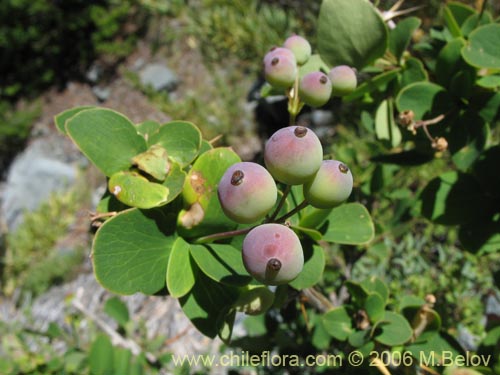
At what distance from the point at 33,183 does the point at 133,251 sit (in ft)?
12.1

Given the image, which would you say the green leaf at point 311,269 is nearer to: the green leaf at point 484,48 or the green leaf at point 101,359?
the green leaf at point 484,48

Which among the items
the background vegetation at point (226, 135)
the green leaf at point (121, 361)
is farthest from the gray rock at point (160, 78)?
the green leaf at point (121, 361)

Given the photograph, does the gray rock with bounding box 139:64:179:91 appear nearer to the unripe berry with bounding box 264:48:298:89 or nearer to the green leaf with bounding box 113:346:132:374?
the green leaf with bounding box 113:346:132:374

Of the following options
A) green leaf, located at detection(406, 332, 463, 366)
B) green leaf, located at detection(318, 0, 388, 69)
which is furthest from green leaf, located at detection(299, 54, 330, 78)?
green leaf, located at detection(406, 332, 463, 366)

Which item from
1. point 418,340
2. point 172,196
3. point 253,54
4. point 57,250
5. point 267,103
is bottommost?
point 57,250

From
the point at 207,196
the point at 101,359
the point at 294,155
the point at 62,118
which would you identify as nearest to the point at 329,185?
the point at 294,155

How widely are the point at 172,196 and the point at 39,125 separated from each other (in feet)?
13.2

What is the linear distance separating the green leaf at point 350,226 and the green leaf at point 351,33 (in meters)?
0.21

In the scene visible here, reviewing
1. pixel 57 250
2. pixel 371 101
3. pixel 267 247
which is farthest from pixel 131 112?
pixel 267 247

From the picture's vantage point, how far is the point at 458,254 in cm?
139

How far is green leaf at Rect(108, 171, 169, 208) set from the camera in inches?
19.5

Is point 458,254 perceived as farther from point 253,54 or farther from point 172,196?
point 253,54

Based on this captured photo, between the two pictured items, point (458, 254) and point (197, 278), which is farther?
point (458, 254)

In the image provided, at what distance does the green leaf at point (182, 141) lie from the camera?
0.57 metres
